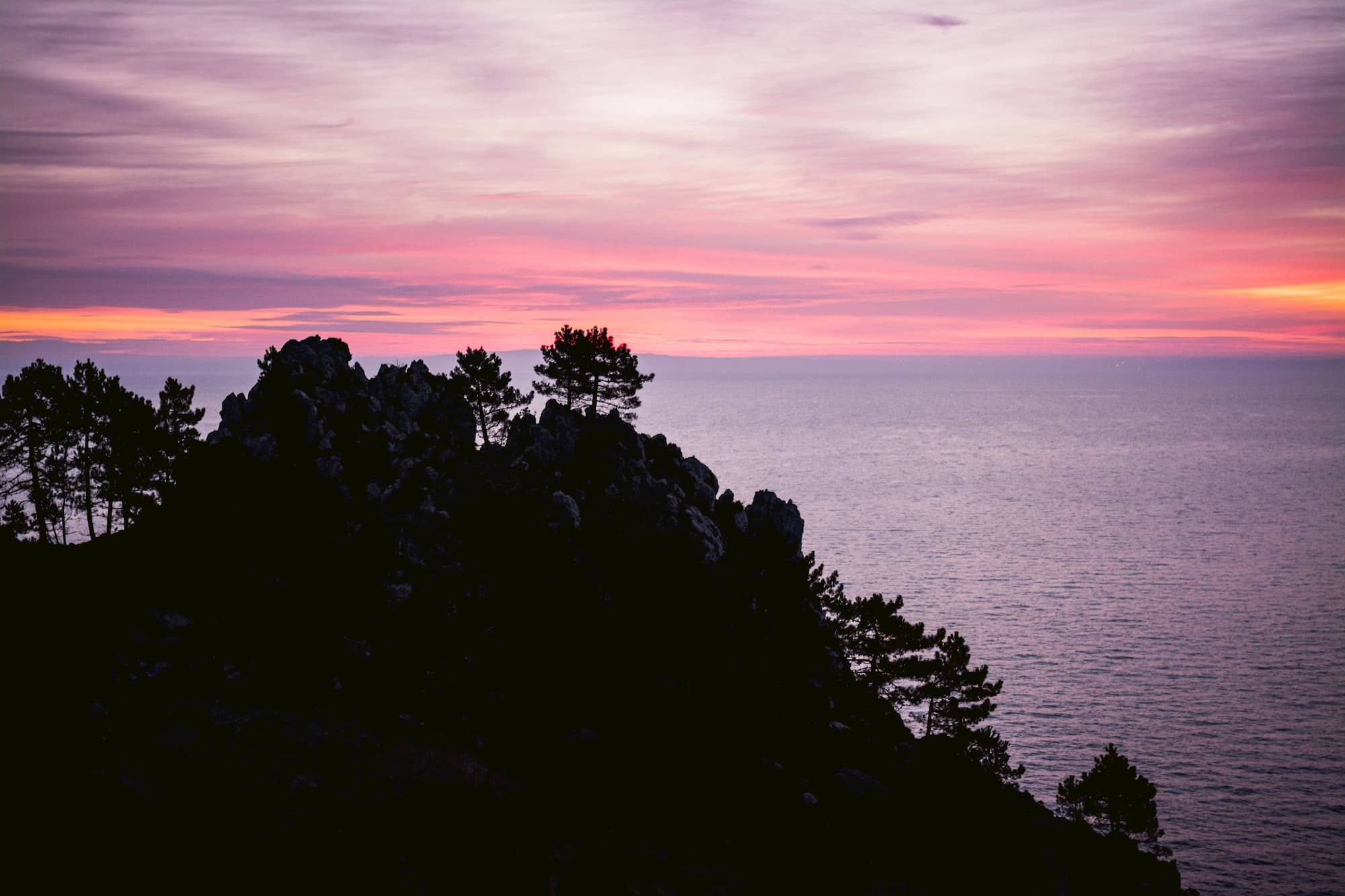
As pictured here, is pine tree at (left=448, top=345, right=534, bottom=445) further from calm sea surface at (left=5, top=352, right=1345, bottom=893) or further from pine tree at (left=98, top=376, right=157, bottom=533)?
calm sea surface at (left=5, top=352, right=1345, bottom=893)

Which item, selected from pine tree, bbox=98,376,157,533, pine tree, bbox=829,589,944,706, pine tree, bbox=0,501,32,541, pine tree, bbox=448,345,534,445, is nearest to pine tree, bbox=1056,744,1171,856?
pine tree, bbox=829,589,944,706

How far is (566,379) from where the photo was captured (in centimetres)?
7462

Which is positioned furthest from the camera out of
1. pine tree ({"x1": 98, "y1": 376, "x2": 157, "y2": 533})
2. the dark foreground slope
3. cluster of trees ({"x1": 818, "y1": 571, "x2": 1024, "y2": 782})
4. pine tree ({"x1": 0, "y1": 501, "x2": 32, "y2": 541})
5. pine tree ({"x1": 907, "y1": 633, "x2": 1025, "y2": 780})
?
pine tree ({"x1": 98, "y1": 376, "x2": 157, "y2": 533})

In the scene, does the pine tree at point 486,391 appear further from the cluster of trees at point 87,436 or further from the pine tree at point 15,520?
the pine tree at point 15,520

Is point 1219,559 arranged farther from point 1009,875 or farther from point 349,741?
point 349,741

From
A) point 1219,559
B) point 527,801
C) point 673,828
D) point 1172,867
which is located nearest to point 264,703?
point 527,801

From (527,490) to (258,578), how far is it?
56.7 feet

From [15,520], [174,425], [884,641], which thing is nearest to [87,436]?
[174,425]

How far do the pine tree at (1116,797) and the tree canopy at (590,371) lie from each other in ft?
139

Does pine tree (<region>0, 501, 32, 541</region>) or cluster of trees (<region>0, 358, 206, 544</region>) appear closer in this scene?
pine tree (<region>0, 501, 32, 541</region>)

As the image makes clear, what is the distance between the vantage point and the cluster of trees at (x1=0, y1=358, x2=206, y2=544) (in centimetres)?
6312

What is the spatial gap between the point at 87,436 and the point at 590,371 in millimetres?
39059

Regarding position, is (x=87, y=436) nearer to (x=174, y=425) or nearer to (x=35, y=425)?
(x=35, y=425)

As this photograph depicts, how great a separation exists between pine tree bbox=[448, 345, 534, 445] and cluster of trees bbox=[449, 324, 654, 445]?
0.06m
